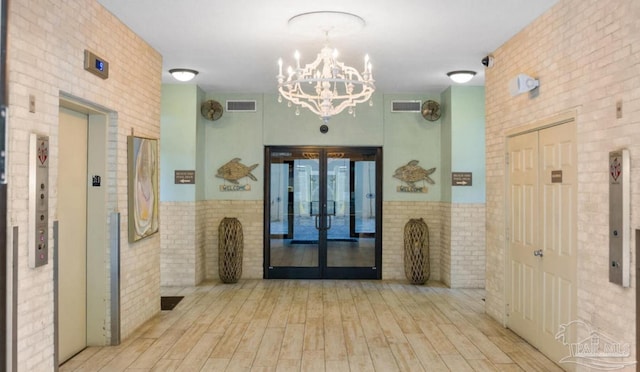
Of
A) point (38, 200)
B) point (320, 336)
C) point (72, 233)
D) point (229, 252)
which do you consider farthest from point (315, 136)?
point (38, 200)

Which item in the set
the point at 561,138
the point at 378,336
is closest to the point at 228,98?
the point at 378,336

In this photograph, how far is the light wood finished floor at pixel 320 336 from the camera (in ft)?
13.8

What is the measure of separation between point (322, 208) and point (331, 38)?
11.7 ft

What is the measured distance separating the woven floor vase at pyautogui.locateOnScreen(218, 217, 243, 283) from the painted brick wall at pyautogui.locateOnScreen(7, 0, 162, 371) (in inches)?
85.9

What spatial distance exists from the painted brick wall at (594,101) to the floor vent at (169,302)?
4.74 metres

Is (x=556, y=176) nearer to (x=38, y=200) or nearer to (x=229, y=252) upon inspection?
(x=38, y=200)

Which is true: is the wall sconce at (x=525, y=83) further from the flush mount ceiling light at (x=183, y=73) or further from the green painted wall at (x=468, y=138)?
the flush mount ceiling light at (x=183, y=73)

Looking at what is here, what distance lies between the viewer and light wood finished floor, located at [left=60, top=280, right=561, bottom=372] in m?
4.22

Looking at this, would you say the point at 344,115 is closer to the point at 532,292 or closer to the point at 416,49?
the point at 416,49

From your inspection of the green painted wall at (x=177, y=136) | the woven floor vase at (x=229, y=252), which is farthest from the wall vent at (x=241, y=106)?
the woven floor vase at (x=229, y=252)

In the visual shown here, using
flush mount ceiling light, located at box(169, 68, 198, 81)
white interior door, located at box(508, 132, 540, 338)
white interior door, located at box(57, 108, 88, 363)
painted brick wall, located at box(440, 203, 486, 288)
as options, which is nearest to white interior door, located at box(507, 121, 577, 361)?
white interior door, located at box(508, 132, 540, 338)

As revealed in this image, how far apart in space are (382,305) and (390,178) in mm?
2504

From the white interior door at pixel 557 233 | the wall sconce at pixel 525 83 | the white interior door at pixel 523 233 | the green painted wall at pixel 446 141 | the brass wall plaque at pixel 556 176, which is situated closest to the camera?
the white interior door at pixel 557 233

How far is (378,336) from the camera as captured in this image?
5027 mm
